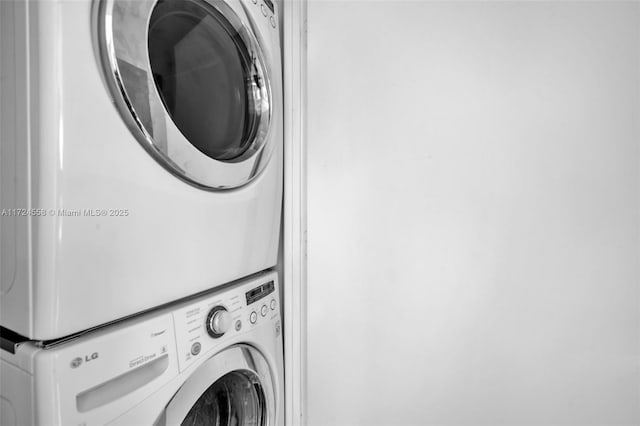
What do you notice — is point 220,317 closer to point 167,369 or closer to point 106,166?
point 167,369

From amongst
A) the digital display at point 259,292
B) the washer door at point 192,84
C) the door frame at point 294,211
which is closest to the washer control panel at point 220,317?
the digital display at point 259,292

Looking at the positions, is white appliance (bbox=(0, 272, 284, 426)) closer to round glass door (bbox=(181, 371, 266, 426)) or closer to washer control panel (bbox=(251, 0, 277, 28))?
round glass door (bbox=(181, 371, 266, 426))

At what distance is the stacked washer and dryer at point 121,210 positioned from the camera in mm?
503

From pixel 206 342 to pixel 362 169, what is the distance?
2.34ft

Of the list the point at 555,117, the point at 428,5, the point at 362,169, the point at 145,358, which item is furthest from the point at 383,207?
the point at 145,358

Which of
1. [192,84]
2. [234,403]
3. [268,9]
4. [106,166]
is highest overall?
[268,9]

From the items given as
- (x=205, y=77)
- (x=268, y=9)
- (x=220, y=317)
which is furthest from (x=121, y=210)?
(x=268, y=9)

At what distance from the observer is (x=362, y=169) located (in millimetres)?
1092

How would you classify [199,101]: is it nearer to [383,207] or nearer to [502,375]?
[383,207]

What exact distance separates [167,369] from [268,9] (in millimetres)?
1093

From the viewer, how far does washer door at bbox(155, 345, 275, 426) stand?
0.83 metres

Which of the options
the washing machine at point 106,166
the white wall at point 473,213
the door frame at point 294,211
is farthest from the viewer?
the door frame at point 294,211

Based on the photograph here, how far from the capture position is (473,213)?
39.0 inches

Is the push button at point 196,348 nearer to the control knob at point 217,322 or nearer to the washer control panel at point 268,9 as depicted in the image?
the control knob at point 217,322
